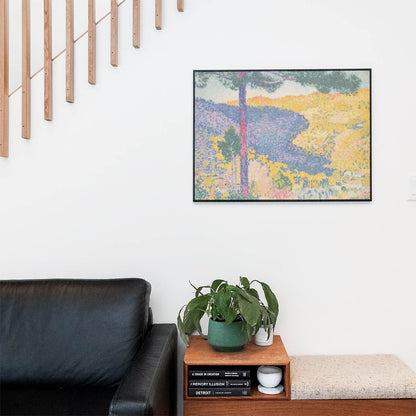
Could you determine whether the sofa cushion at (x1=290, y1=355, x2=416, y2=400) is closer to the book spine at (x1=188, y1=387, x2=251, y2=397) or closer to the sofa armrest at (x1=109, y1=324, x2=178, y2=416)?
the book spine at (x1=188, y1=387, x2=251, y2=397)

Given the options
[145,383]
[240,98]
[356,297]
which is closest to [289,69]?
[240,98]

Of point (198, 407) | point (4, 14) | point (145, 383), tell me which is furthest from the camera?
point (4, 14)

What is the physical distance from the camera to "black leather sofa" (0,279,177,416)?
177 centimetres

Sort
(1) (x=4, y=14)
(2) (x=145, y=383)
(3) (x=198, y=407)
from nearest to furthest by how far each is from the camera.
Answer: (2) (x=145, y=383) → (3) (x=198, y=407) → (1) (x=4, y=14)

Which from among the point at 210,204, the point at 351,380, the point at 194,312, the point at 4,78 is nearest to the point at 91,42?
the point at 4,78

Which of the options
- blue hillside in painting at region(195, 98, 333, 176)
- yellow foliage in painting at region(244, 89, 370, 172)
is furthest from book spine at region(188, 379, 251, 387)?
yellow foliage in painting at region(244, 89, 370, 172)

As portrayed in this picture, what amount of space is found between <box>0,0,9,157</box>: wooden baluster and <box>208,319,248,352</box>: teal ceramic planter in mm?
1433

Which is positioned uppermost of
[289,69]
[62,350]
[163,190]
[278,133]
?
[289,69]

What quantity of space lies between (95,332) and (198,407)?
56 centimetres

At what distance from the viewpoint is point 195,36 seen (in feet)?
7.25

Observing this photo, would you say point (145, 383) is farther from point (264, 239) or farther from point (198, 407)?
point (264, 239)

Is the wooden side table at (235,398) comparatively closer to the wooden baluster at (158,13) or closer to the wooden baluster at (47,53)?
the wooden baluster at (47,53)

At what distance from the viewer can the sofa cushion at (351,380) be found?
177 cm

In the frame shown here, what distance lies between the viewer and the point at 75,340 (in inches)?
73.2
